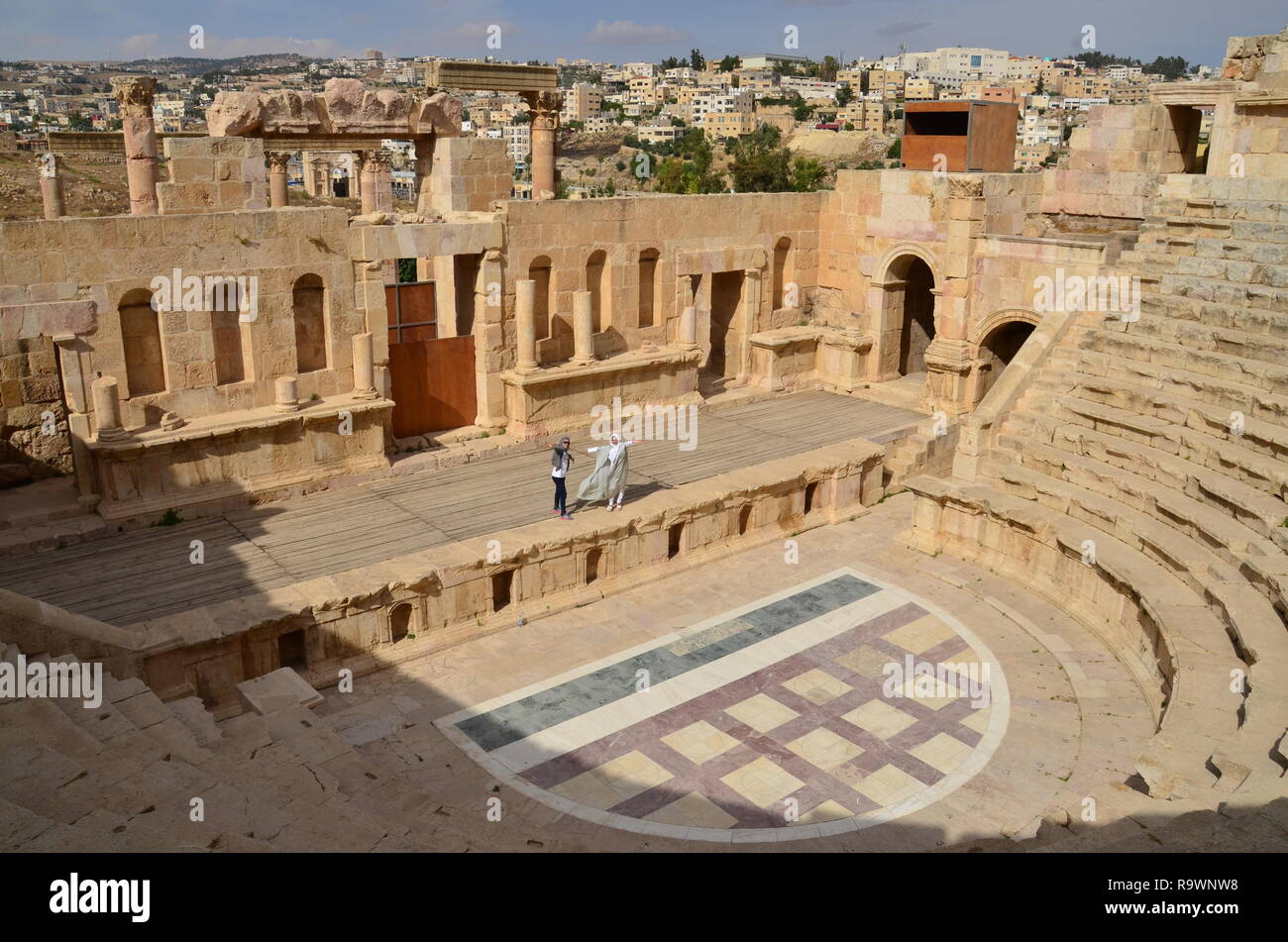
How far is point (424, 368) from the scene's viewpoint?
1722 centimetres

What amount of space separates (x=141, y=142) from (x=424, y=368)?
18.1 ft

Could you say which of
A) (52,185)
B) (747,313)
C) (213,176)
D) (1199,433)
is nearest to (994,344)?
(747,313)

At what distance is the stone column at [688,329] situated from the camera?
63.2 ft

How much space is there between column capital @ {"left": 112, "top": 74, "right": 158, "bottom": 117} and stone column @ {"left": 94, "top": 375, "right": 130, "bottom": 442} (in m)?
5.13

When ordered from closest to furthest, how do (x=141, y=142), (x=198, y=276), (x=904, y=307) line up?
(x=198, y=276) → (x=141, y=142) → (x=904, y=307)

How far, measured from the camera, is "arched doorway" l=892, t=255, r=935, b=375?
22406 millimetres

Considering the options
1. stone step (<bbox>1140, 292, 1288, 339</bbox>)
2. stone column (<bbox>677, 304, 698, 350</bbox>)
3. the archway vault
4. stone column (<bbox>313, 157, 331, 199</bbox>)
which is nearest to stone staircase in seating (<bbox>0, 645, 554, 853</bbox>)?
stone column (<bbox>677, 304, 698, 350</bbox>)

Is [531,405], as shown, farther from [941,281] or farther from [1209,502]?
[1209,502]

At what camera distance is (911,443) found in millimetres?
18031

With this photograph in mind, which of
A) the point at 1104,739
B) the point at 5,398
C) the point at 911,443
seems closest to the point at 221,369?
the point at 5,398

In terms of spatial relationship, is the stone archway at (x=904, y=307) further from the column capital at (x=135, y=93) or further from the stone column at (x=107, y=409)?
the stone column at (x=107, y=409)

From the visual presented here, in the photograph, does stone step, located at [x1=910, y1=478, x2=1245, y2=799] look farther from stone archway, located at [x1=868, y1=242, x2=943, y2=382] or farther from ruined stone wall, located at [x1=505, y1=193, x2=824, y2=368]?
ruined stone wall, located at [x1=505, y1=193, x2=824, y2=368]

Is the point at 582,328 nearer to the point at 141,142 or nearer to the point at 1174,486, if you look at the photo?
the point at 141,142
